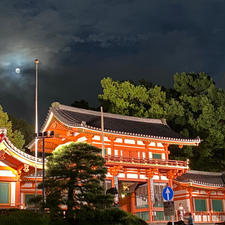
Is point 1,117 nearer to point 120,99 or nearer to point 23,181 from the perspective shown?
point 23,181

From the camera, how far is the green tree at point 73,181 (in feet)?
67.8

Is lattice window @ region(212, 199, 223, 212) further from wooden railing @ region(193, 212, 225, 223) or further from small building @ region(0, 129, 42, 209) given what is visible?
small building @ region(0, 129, 42, 209)

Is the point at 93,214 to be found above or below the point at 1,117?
below

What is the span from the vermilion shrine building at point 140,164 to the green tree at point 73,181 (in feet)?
36.6

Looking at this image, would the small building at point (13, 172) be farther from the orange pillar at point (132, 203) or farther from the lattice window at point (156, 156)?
the lattice window at point (156, 156)

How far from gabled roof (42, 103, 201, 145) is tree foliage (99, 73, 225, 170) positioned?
860cm

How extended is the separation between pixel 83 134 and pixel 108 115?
695 cm

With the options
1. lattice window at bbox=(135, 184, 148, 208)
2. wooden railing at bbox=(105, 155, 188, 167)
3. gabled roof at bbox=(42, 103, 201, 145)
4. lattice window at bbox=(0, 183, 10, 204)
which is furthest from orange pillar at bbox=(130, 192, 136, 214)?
lattice window at bbox=(0, 183, 10, 204)

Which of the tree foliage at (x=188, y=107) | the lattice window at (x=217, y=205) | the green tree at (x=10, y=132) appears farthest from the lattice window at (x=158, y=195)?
the green tree at (x=10, y=132)

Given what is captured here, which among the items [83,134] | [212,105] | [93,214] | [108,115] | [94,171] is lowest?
[93,214]

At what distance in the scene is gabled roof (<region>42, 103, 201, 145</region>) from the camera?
35188 millimetres

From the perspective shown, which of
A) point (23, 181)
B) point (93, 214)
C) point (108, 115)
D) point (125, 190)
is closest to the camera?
point (93, 214)

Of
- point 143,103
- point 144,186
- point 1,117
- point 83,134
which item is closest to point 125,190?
point 144,186

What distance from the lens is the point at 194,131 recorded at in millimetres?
50938
